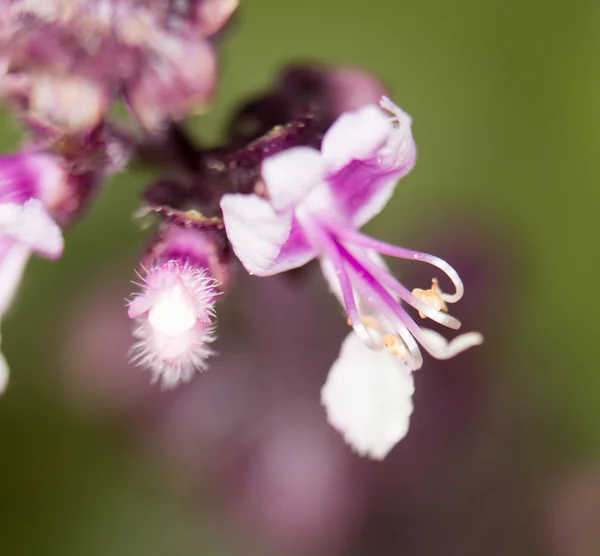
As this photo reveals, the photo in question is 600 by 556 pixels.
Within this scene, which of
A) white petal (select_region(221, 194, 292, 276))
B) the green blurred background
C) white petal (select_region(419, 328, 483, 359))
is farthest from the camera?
the green blurred background

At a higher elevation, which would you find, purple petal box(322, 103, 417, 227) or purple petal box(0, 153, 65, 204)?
purple petal box(322, 103, 417, 227)

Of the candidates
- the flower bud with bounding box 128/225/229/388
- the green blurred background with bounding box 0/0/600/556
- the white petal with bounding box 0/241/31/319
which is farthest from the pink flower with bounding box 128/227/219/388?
the green blurred background with bounding box 0/0/600/556

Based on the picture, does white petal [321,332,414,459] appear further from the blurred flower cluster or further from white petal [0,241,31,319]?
white petal [0,241,31,319]

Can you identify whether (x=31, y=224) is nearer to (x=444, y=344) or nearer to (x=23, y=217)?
(x=23, y=217)

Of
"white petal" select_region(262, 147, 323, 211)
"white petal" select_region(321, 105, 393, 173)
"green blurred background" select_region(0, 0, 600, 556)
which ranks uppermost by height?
"white petal" select_region(321, 105, 393, 173)

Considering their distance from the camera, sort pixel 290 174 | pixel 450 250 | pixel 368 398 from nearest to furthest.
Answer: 1. pixel 290 174
2. pixel 368 398
3. pixel 450 250

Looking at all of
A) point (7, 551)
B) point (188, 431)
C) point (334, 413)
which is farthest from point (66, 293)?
point (334, 413)

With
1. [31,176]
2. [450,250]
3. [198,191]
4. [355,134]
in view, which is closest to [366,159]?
[355,134]
